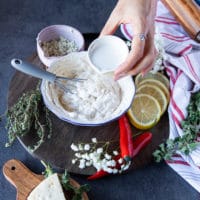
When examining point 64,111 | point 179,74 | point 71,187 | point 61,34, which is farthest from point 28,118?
point 179,74

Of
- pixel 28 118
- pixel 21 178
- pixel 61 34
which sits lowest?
pixel 21 178

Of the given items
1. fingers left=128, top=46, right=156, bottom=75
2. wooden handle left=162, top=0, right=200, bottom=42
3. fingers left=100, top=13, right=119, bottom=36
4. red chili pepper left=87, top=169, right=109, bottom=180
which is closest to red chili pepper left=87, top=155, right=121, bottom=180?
red chili pepper left=87, top=169, right=109, bottom=180

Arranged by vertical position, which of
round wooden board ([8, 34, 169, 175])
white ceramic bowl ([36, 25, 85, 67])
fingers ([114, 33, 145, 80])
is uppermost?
fingers ([114, 33, 145, 80])

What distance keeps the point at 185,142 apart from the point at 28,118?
0.40 metres

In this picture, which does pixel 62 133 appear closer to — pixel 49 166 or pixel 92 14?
pixel 49 166

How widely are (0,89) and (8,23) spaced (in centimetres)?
32

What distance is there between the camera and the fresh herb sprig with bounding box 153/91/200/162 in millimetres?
998

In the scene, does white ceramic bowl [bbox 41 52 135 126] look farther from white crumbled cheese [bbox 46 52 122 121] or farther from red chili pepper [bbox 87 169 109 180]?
red chili pepper [bbox 87 169 109 180]

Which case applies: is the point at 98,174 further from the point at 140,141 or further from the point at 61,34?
the point at 61,34

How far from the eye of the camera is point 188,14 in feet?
3.87

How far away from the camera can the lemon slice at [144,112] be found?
1024mm

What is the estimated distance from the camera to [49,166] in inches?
37.9

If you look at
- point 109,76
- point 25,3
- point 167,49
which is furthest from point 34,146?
point 25,3

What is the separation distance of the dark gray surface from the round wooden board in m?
0.07
